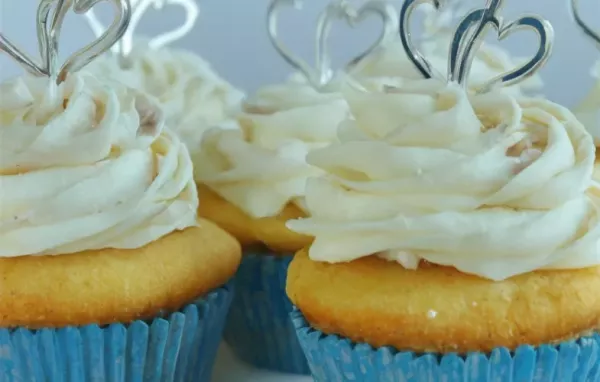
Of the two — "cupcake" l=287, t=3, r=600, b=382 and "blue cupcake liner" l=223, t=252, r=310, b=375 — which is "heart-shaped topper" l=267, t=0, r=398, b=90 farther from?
"cupcake" l=287, t=3, r=600, b=382

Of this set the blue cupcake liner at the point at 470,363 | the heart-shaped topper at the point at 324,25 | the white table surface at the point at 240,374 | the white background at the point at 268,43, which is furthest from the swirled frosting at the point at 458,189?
the white background at the point at 268,43

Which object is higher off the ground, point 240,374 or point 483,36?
point 483,36

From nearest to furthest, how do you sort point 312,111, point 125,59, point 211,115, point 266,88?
point 312,111 → point 266,88 → point 211,115 → point 125,59

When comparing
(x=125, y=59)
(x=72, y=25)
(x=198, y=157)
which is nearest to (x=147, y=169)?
(x=198, y=157)

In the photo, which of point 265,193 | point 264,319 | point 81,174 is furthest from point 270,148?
point 81,174

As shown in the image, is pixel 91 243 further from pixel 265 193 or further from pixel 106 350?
pixel 265 193

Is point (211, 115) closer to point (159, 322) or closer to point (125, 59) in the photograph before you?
point (125, 59)

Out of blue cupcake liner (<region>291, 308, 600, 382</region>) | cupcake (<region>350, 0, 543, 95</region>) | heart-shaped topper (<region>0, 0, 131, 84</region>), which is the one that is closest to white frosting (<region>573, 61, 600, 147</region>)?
cupcake (<region>350, 0, 543, 95</region>)
